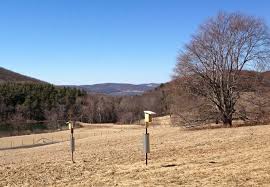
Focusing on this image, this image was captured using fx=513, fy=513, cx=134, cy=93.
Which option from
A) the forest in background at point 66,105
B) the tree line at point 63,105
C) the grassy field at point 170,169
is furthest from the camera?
the tree line at point 63,105

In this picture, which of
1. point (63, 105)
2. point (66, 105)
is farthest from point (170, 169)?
point (66, 105)

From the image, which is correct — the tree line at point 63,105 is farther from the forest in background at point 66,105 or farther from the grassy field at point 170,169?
the grassy field at point 170,169

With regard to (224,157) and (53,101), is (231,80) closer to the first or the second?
(224,157)

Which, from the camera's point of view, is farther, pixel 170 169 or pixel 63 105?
pixel 63 105

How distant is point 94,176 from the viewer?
15047mm

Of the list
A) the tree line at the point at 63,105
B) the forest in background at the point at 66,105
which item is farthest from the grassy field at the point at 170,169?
the tree line at the point at 63,105

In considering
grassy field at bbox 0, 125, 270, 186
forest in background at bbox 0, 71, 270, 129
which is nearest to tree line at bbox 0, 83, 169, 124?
forest in background at bbox 0, 71, 270, 129

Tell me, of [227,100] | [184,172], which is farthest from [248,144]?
[227,100]

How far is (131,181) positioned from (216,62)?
24.3 metres

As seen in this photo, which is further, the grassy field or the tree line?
the tree line

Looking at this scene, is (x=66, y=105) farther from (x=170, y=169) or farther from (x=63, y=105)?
(x=170, y=169)

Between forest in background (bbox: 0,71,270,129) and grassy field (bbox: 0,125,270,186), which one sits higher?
forest in background (bbox: 0,71,270,129)

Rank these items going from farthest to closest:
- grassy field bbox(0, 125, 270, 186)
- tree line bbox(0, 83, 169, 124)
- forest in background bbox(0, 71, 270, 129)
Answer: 1. tree line bbox(0, 83, 169, 124)
2. forest in background bbox(0, 71, 270, 129)
3. grassy field bbox(0, 125, 270, 186)

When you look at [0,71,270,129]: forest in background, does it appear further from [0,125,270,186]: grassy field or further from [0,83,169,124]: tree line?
[0,125,270,186]: grassy field
